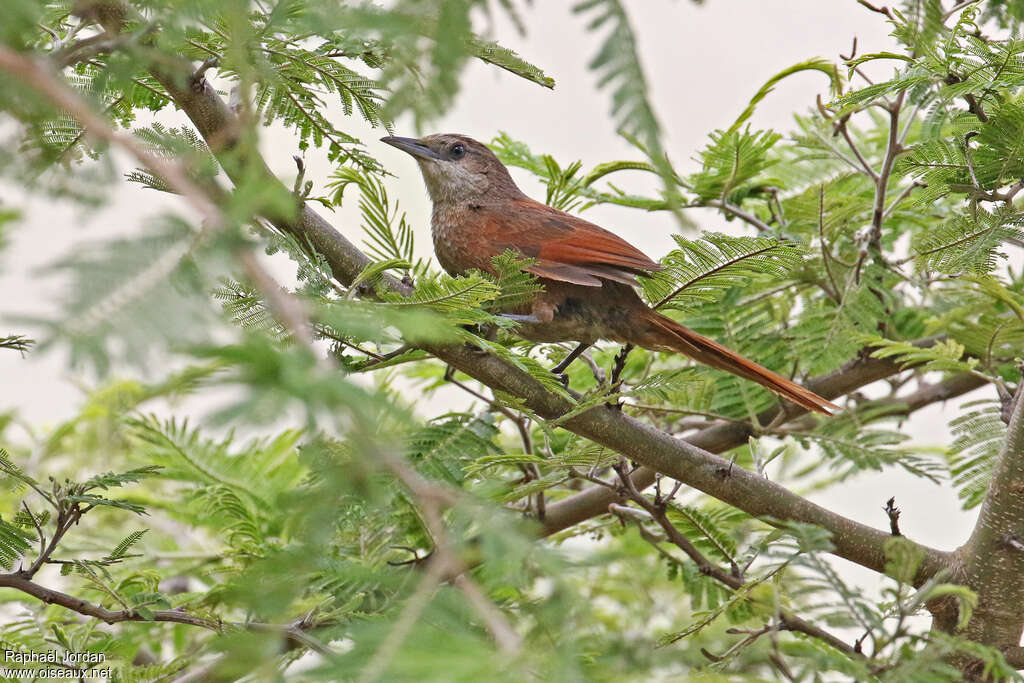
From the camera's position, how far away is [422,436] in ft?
8.06

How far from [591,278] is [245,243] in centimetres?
198

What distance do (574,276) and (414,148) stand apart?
1.17 meters

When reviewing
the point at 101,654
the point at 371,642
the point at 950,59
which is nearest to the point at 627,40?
the point at 371,642

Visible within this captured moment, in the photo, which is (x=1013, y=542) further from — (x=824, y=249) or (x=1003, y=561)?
(x=824, y=249)

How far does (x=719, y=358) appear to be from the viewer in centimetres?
291

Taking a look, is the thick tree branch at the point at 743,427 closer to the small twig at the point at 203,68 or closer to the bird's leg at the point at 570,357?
the bird's leg at the point at 570,357

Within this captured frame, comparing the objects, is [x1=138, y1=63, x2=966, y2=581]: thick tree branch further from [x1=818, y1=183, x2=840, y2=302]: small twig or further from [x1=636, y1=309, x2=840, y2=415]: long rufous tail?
[x1=818, y1=183, x2=840, y2=302]: small twig

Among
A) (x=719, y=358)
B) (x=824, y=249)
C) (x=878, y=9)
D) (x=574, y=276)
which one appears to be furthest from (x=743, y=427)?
(x=878, y=9)

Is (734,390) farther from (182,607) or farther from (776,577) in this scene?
(182,607)

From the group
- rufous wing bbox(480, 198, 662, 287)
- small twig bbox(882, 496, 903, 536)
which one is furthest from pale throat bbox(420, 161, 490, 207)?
small twig bbox(882, 496, 903, 536)

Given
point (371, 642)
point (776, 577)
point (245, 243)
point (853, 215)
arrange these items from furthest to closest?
point (853, 215), point (776, 577), point (371, 642), point (245, 243)

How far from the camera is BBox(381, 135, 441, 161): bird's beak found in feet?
12.1

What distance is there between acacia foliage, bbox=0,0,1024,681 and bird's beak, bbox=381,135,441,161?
1.78ft

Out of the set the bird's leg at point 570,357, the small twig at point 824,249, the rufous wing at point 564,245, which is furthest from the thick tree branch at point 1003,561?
the bird's leg at point 570,357
